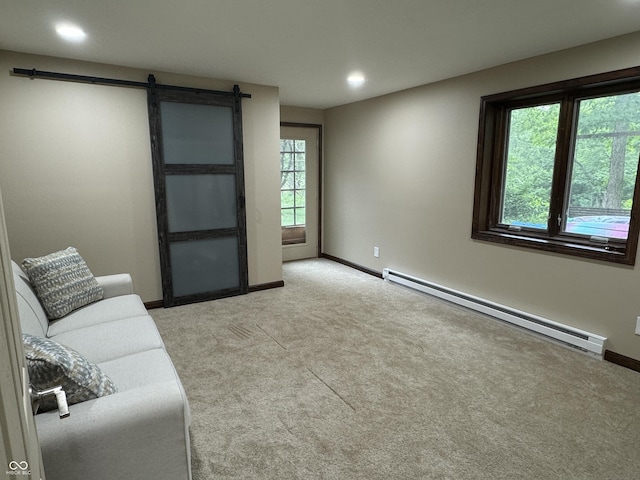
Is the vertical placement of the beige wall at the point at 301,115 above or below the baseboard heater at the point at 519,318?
above

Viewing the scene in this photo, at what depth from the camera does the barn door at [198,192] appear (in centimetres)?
368

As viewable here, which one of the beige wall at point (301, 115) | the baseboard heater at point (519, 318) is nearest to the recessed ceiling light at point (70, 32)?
the beige wall at point (301, 115)

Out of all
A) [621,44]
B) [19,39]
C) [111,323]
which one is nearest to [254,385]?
[111,323]

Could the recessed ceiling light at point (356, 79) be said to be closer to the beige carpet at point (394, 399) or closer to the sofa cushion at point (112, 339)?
the beige carpet at point (394, 399)

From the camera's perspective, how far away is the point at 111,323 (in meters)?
2.27

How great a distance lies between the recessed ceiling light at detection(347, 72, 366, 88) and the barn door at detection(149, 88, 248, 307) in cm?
122

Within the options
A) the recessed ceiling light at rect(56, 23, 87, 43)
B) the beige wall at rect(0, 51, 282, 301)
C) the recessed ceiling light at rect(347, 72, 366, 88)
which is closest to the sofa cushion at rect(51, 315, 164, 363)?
the beige wall at rect(0, 51, 282, 301)

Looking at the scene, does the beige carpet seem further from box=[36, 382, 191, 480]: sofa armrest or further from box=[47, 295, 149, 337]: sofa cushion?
box=[47, 295, 149, 337]: sofa cushion

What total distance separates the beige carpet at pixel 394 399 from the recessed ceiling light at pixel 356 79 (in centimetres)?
241

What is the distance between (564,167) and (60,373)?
361 cm

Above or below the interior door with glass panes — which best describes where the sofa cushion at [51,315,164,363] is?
below

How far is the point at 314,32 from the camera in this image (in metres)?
2.57

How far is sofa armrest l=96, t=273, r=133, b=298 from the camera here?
276 centimetres

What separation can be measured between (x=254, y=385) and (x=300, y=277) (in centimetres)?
266
